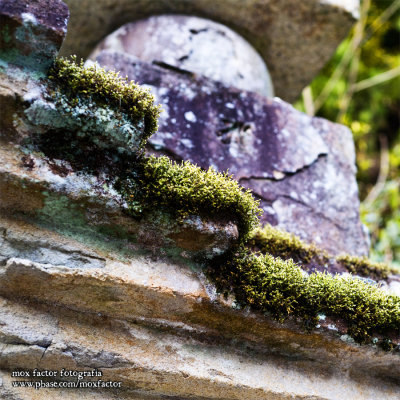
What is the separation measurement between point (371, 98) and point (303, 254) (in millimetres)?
4551

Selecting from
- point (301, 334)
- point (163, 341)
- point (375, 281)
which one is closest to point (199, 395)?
point (163, 341)

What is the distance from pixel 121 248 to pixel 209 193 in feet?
1.08

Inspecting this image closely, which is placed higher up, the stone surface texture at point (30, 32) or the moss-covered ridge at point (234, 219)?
the stone surface texture at point (30, 32)

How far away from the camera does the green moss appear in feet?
5.49

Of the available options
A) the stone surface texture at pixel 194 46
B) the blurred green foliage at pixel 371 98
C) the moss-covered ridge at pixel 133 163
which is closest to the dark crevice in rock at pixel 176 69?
the stone surface texture at pixel 194 46

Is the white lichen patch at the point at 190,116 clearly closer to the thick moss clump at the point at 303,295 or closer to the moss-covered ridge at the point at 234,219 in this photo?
the moss-covered ridge at the point at 234,219

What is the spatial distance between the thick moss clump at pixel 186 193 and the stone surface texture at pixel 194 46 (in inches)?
46.9

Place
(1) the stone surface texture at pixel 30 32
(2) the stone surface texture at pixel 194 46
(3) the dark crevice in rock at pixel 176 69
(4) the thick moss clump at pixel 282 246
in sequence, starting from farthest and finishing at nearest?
(2) the stone surface texture at pixel 194 46, (3) the dark crevice in rock at pixel 176 69, (4) the thick moss clump at pixel 282 246, (1) the stone surface texture at pixel 30 32

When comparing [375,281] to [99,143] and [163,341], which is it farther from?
[99,143]

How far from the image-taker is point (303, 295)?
1301 mm

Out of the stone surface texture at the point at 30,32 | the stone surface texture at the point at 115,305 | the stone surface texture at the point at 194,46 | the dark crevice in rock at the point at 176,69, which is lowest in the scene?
the stone surface texture at the point at 115,305

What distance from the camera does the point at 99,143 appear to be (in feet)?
4.07

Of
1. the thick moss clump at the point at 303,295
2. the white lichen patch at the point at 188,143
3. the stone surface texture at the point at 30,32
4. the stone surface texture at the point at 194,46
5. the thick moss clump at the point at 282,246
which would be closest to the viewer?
the stone surface texture at the point at 30,32

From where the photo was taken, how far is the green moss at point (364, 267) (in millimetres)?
1672
